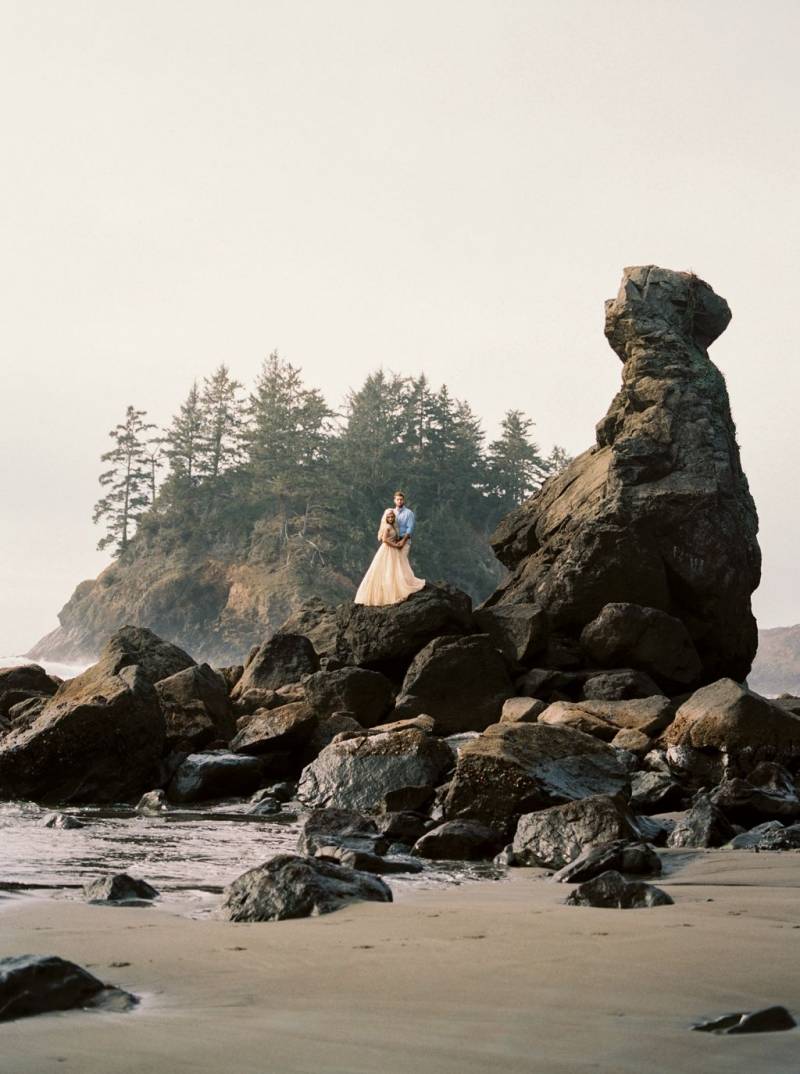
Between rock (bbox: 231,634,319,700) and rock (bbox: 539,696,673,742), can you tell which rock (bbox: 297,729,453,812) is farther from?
rock (bbox: 231,634,319,700)

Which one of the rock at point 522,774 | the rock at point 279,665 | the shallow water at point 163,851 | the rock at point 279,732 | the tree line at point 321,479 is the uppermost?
the tree line at point 321,479

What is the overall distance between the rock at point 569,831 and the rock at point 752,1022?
4.32 meters

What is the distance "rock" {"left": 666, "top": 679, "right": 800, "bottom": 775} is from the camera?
12.0 meters

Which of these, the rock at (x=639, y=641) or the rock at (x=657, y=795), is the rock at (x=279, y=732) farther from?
the rock at (x=639, y=641)

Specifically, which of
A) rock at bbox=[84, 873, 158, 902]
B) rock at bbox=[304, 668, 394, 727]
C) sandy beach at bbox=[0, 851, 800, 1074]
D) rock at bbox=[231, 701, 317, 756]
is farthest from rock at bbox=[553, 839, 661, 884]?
rock at bbox=[304, 668, 394, 727]

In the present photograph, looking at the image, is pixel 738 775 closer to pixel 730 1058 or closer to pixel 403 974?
pixel 403 974

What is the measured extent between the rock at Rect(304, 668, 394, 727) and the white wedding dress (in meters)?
4.11

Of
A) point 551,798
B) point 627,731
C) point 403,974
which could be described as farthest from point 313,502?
point 403,974

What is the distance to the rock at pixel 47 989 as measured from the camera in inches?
114

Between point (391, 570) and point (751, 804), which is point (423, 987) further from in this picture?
point (391, 570)

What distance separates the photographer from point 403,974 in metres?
3.48

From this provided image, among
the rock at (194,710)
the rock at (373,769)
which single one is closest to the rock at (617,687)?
the rock at (194,710)

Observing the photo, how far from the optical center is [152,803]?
36.8 ft

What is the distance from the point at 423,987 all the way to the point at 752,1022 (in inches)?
38.3
